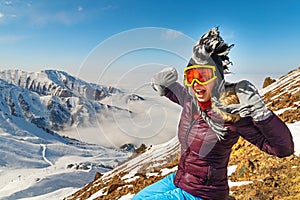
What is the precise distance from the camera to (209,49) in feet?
10.3

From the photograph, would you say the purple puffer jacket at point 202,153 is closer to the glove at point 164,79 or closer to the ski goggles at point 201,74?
the glove at point 164,79

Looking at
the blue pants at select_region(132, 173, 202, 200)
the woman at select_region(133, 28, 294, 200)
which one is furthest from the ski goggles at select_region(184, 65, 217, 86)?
the blue pants at select_region(132, 173, 202, 200)

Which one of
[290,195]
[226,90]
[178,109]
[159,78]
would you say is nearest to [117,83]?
[159,78]

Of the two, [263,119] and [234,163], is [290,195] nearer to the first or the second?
[234,163]

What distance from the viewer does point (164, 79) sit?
4.03m

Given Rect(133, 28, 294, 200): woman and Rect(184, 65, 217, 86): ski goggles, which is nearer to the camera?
Rect(133, 28, 294, 200): woman

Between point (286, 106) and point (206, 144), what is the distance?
13103 millimetres

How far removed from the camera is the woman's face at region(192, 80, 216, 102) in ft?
10.1

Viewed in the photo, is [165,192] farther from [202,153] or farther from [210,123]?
[210,123]

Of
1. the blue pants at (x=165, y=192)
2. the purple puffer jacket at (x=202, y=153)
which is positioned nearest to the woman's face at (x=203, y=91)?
the purple puffer jacket at (x=202, y=153)

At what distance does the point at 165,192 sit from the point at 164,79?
62.3 inches

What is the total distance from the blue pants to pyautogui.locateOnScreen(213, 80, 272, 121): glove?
160 centimetres

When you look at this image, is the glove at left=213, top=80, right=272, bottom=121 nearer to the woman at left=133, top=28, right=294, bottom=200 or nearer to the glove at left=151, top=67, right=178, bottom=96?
the woman at left=133, top=28, right=294, bottom=200

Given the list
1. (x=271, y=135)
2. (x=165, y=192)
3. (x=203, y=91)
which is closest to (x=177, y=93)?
(x=203, y=91)
